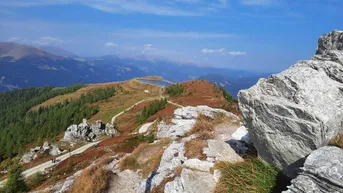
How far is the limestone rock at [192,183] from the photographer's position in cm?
1276

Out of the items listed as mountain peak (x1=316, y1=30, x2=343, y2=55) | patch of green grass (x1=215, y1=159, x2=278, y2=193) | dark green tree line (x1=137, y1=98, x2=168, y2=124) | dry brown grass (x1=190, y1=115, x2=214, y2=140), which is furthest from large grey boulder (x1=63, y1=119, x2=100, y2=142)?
mountain peak (x1=316, y1=30, x2=343, y2=55)

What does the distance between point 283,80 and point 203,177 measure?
6.20 meters

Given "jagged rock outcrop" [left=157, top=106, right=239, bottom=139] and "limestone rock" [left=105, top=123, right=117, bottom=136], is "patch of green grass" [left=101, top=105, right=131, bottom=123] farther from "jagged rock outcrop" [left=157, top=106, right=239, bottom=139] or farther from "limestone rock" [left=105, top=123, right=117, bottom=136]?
"jagged rock outcrop" [left=157, top=106, right=239, bottom=139]

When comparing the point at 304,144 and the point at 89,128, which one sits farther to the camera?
the point at 89,128

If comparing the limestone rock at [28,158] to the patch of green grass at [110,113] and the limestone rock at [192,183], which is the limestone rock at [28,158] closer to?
the patch of green grass at [110,113]

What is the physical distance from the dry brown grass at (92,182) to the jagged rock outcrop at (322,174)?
14417mm

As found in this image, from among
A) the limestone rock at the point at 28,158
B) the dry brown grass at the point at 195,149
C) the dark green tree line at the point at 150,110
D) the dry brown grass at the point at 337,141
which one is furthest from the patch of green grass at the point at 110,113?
the dry brown grass at the point at 337,141

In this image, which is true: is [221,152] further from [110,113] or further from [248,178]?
[110,113]

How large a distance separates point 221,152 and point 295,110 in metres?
6.16

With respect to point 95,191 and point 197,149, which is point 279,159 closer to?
point 197,149

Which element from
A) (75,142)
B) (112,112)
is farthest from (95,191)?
(112,112)

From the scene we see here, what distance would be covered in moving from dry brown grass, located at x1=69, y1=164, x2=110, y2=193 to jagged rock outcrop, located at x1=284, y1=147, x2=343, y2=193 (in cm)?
1442

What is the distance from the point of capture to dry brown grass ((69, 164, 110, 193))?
62.3ft

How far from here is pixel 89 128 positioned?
94312 millimetres
